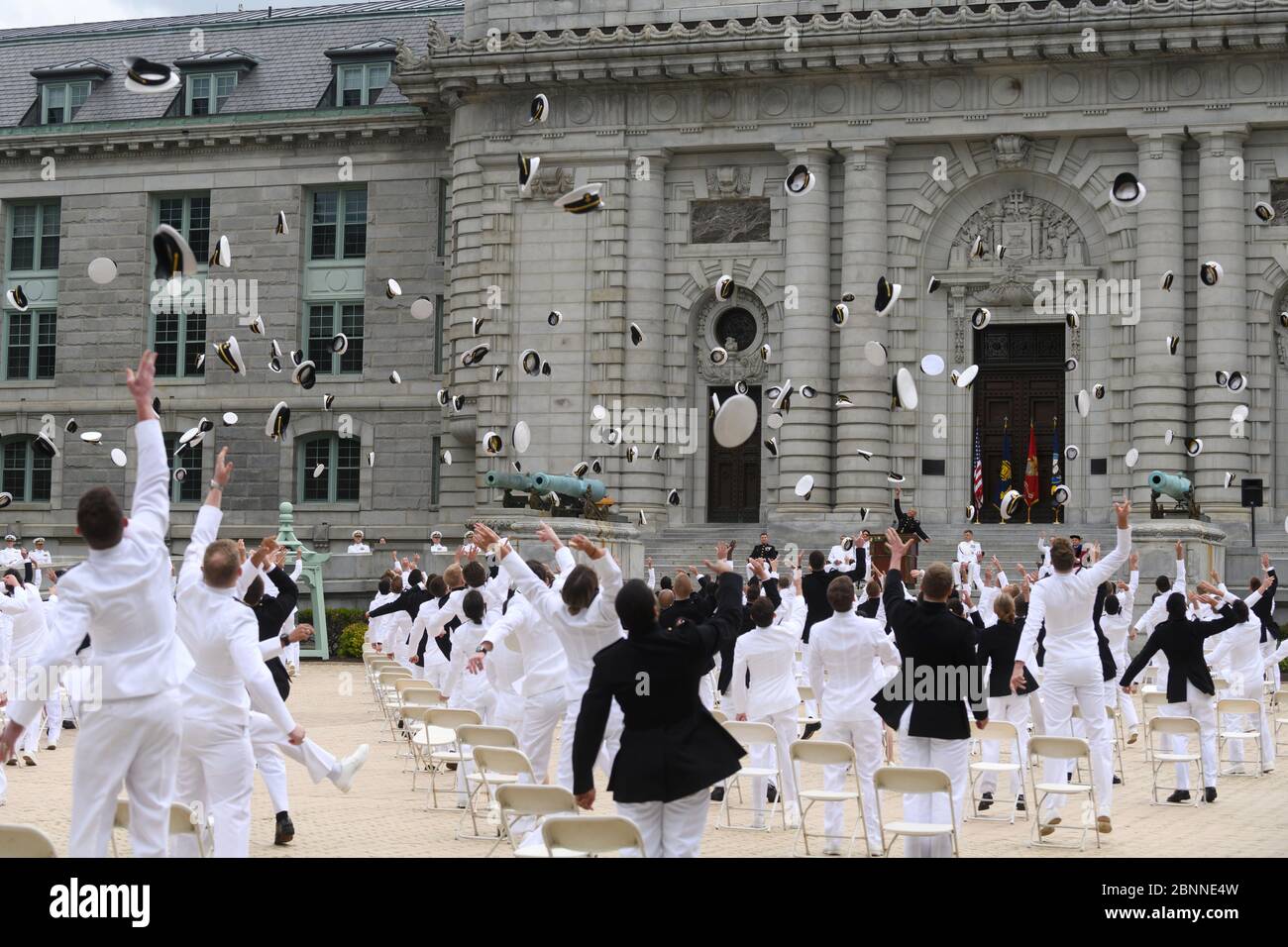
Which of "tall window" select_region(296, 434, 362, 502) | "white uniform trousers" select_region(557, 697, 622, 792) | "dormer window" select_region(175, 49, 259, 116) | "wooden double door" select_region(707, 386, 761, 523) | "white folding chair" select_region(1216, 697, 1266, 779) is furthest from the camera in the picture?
"dormer window" select_region(175, 49, 259, 116)

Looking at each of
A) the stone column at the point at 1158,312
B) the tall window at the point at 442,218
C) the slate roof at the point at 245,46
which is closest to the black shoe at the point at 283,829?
the stone column at the point at 1158,312

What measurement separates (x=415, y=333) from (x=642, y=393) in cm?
979

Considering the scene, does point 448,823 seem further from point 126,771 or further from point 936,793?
point 126,771

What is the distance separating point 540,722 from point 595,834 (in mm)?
4770

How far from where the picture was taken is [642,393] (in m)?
46.3

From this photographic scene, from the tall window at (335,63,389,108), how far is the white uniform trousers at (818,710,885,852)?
143ft

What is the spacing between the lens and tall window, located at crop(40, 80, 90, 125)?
5819 centimetres

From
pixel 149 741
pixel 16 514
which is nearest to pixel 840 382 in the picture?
pixel 16 514

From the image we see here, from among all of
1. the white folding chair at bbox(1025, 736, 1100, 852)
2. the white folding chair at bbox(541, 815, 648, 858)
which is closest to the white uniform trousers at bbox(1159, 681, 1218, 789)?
the white folding chair at bbox(1025, 736, 1100, 852)

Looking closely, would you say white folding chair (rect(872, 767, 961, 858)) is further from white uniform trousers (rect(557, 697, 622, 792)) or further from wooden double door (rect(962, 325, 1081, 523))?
wooden double door (rect(962, 325, 1081, 523))

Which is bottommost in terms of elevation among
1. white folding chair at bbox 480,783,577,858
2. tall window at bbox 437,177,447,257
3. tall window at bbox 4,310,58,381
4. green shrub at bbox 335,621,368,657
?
green shrub at bbox 335,621,368,657

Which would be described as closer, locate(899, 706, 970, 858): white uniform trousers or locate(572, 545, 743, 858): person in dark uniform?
locate(572, 545, 743, 858): person in dark uniform

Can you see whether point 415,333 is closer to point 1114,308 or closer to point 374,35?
point 374,35

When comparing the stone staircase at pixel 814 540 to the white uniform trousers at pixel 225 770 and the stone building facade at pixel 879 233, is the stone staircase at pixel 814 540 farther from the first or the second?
the white uniform trousers at pixel 225 770
